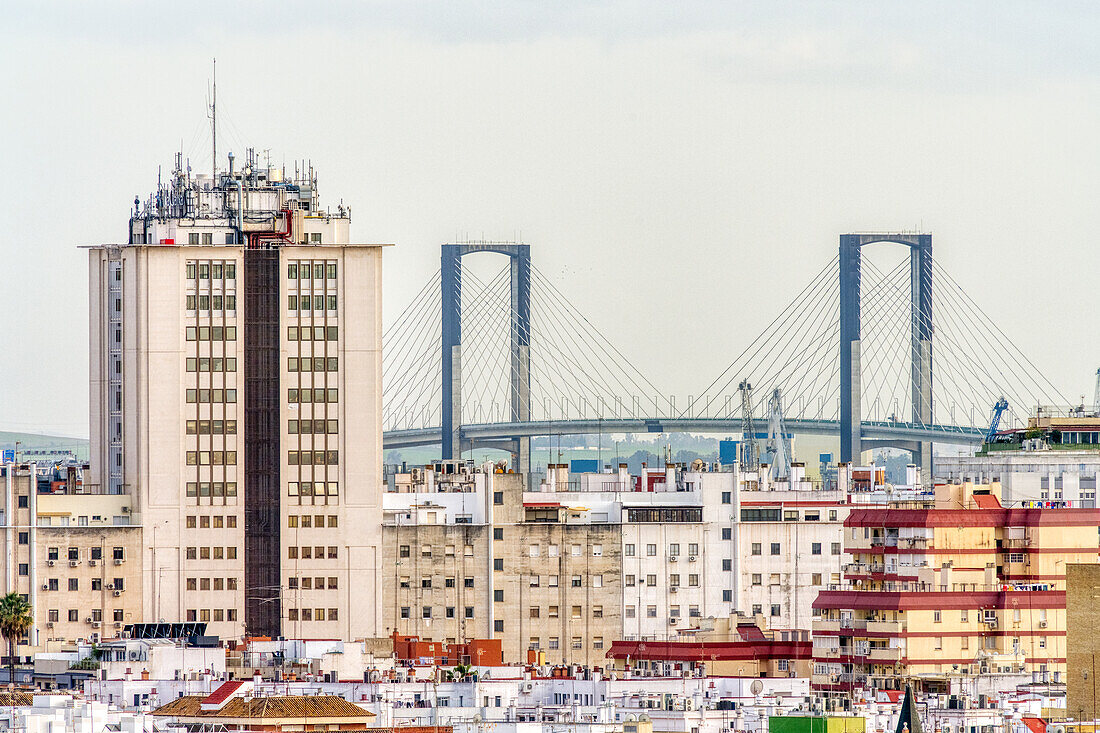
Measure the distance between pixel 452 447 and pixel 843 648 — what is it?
5993 cm

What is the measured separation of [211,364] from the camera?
320 ft

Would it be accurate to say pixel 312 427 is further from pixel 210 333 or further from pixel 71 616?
pixel 71 616

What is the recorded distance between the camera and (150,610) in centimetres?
9606

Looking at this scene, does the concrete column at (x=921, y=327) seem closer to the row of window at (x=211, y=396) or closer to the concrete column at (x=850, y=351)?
the concrete column at (x=850, y=351)

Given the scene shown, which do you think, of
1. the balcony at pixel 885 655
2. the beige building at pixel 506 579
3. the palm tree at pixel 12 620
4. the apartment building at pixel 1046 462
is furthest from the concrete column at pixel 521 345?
the balcony at pixel 885 655

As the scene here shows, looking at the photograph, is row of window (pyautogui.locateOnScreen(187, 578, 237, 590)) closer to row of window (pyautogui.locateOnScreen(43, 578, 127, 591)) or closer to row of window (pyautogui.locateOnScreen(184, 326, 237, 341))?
row of window (pyautogui.locateOnScreen(43, 578, 127, 591))

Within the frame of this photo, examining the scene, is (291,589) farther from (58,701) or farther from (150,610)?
(58,701)

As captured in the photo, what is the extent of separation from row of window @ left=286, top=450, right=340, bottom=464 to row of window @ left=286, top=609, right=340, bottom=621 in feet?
14.1

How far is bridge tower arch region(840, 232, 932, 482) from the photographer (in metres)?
146

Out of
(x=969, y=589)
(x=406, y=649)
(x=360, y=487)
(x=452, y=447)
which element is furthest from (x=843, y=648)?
(x=452, y=447)

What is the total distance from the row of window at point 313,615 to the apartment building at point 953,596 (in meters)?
19.4

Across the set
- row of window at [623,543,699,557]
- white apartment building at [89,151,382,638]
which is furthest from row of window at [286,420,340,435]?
row of window at [623,543,699,557]

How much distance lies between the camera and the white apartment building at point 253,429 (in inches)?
3812

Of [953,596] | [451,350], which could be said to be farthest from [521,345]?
[953,596]
